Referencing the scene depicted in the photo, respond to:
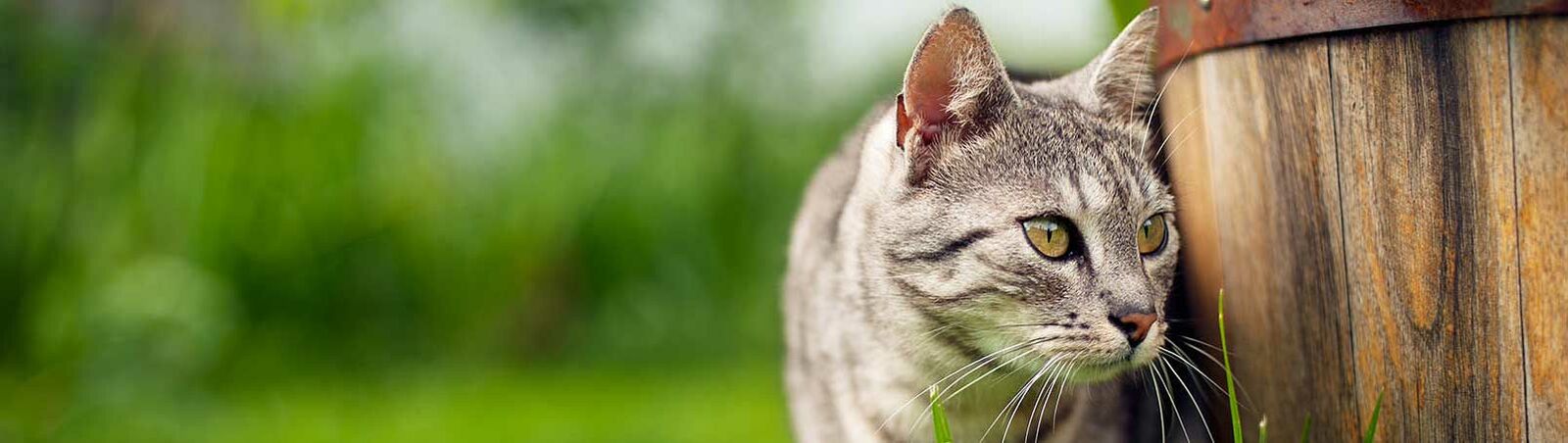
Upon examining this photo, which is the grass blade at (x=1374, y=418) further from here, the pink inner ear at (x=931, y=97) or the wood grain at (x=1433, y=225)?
the pink inner ear at (x=931, y=97)

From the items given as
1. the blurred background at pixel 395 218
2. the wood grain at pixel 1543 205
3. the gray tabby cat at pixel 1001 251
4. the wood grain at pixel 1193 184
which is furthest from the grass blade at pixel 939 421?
the blurred background at pixel 395 218

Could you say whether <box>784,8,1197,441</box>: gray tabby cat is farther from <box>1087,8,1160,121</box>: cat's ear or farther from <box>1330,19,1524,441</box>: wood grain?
<box>1330,19,1524,441</box>: wood grain

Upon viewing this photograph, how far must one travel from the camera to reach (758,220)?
167 inches

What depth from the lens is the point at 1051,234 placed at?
1670mm

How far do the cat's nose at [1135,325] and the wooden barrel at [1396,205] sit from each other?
0.20m

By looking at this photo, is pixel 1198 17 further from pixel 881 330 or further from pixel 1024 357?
pixel 881 330

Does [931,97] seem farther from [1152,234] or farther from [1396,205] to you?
[1396,205]

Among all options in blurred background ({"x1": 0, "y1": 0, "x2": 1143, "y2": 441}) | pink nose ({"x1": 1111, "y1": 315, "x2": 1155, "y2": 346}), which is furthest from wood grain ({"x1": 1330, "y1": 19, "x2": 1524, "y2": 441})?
blurred background ({"x1": 0, "y1": 0, "x2": 1143, "y2": 441})

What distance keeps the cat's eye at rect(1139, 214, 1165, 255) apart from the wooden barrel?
0.33 ft

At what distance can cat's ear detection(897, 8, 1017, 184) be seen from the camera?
1.62 meters

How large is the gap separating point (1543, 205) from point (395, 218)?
3318mm

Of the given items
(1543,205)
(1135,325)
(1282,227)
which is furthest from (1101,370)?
(1543,205)

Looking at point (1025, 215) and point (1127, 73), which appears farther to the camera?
point (1127, 73)

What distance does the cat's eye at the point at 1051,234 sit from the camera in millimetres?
1663
